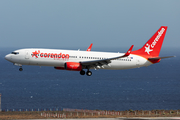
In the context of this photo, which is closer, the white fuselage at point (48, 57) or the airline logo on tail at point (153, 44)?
the white fuselage at point (48, 57)

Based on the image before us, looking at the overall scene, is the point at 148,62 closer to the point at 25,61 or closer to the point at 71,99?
the point at 25,61

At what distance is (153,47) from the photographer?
81375 mm

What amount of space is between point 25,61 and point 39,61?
3225 millimetres

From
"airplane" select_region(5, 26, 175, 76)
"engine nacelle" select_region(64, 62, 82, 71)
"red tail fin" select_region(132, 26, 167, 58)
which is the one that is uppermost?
"red tail fin" select_region(132, 26, 167, 58)

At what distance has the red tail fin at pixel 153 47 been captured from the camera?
263 feet

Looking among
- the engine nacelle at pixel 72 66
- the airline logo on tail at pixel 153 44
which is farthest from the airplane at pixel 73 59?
the airline logo on tail at pixel 153 44

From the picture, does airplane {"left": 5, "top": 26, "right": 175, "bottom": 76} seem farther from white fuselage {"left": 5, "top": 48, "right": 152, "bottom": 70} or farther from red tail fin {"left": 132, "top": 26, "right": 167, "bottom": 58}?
red tail fin {"left": 132, "top": 26, "right": 167, "bottom": 58}

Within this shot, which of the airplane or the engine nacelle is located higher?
the airplane

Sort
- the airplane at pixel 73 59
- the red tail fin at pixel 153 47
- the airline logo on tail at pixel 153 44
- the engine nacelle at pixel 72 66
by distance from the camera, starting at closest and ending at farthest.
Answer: the airplane at pixel 73 59 < the engine nacelle at pixel 72 66 < the red tail fin at pixel 153 47 < the airline logo on tail at pixel 153 44

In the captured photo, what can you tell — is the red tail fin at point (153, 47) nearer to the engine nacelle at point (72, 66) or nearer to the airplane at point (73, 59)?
the airplane at point (73, 59)

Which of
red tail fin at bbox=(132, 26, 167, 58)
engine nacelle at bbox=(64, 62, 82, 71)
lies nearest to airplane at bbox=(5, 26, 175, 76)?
engine nacelle at bbox=(64, 62, 82, 71)

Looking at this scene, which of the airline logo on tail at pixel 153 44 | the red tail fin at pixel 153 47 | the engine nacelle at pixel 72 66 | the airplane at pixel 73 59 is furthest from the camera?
the airline logo on tail at pixel 153 44

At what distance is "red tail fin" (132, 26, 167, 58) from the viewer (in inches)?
3159

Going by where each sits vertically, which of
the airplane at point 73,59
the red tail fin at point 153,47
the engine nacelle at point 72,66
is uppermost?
the red tail fin at point 153,47
